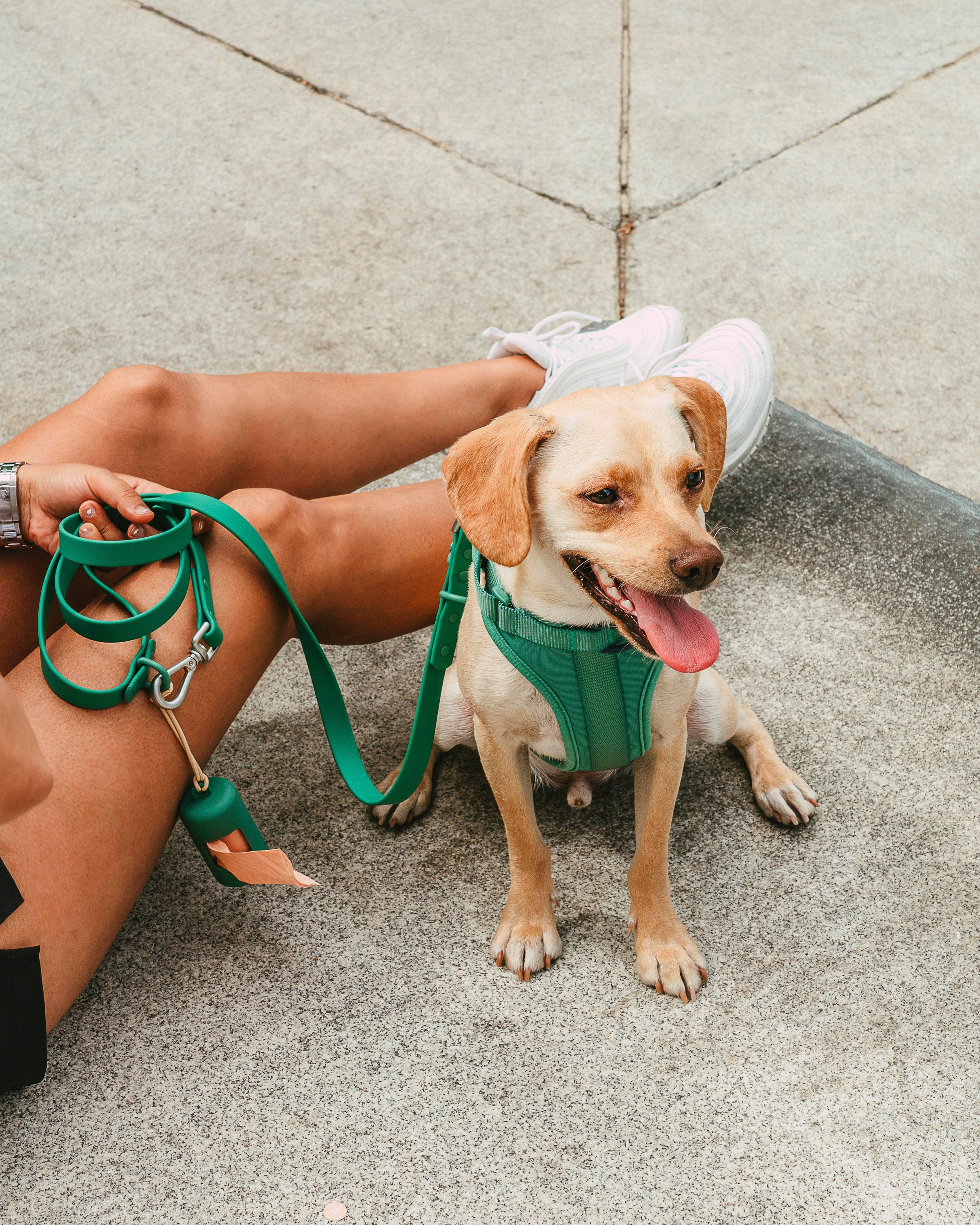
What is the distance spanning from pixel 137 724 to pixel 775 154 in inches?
131

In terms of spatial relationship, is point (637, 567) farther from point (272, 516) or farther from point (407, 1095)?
point (407, 1095)

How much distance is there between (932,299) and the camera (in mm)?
3162

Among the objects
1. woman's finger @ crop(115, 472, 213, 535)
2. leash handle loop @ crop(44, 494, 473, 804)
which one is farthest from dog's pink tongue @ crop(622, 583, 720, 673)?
woman's finger @ crop(115, 472, 213, 535)

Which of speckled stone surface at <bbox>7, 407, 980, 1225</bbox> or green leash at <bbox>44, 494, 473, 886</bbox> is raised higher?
green leash at <bbox>44, 494, 473, 886</bbox>

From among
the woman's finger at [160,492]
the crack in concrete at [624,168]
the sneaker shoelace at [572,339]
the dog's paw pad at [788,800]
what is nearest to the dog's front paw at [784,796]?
the dog's paw pad at [788,800]

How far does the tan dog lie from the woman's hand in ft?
1.51

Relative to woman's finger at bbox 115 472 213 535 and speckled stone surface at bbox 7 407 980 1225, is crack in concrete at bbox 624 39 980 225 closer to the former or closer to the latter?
speckled stone surface at bbox 7 407 980 1225

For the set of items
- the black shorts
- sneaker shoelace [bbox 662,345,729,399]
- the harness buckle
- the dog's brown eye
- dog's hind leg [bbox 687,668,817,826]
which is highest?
the dog's brown eye

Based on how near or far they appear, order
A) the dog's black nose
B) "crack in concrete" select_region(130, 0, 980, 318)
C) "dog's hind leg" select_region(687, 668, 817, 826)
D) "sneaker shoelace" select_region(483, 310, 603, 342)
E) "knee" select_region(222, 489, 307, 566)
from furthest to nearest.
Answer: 1. "crack in concrete" select_region(130, 0, 980, 318)
2. "sneaker shoelace" select_region(483, 310, 603, 342)
3. "dog's hind leg" select_region(687, 668, 817, 826)
4. "knee" select_region(222, 489, 307, 566)
5. the dog's black nose

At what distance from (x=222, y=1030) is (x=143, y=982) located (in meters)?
0.17

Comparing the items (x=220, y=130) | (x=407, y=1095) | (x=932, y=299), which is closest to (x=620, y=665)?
(x=407, y=1095)

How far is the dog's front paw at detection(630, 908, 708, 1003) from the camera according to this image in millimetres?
1669

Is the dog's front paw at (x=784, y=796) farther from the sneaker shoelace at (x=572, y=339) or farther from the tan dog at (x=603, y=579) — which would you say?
the sneaker shoelace at (x=572, y=339)

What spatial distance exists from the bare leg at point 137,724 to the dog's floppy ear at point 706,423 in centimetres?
59
